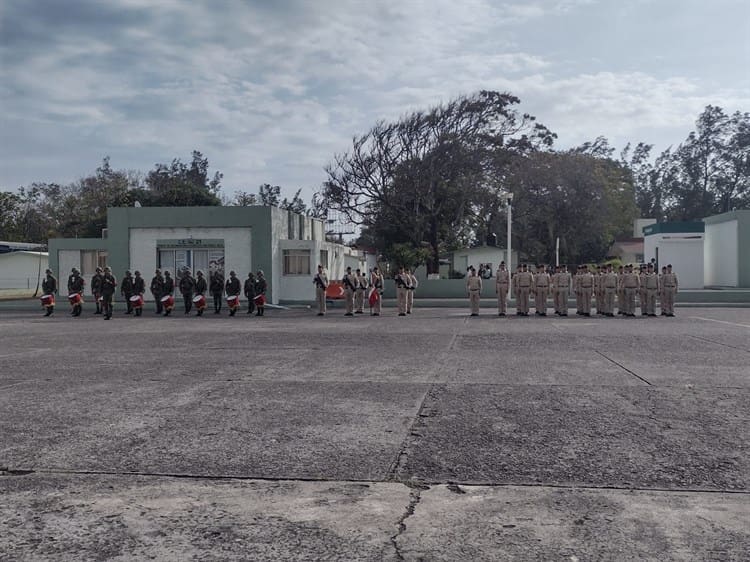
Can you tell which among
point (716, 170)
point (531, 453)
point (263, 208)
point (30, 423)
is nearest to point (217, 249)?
point (263, 208)

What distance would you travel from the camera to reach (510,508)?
5316mm

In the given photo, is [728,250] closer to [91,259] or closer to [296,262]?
[296,262]

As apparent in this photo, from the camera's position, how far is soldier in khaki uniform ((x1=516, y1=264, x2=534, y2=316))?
25.6 metres

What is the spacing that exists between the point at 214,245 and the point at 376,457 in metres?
26.3

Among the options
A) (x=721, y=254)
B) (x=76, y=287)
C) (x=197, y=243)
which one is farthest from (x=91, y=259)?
(x=721, y=254)

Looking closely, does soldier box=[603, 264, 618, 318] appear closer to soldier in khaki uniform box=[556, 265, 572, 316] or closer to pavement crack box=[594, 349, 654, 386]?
soldier in khaki uniform box=[556, 265, 572, 316]

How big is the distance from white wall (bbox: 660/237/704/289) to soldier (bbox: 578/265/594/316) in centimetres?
1455

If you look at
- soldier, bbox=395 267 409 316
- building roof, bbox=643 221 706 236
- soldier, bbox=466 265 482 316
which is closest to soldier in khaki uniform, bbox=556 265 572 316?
soldier, bbox=466 265 482 316

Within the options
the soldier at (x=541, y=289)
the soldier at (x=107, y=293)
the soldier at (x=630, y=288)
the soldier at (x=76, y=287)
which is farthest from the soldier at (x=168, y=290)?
the soldier at (x=630, y=288)

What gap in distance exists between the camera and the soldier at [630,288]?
25.3 meters

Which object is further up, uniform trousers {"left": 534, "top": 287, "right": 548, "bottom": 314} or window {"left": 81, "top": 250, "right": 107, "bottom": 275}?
window {"left": 81, "top": 250, "right": 107, "bottom": 275}

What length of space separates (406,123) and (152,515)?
4308cm

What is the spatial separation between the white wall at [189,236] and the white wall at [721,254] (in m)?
24.0

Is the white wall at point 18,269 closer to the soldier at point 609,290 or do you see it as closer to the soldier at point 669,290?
the soldier at point 609,290
